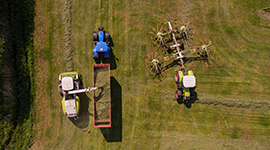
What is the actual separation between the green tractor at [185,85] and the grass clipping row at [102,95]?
5341mm

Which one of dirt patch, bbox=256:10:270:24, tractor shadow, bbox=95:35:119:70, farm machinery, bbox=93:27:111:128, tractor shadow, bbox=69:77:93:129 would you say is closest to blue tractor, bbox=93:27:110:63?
farm machinery, bbox=93:27:111:128

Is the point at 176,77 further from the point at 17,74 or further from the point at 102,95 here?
the point at 17,74

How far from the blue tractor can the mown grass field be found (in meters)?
0.76

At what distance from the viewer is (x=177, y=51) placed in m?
11.2

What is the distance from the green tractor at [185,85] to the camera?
1002cm

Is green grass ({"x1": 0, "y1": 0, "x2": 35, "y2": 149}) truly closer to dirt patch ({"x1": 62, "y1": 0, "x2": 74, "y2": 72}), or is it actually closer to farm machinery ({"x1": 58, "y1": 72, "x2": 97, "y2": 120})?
dirt patch ({"x1": 62, "y1": 0, "x2": 74, "y2": 72})

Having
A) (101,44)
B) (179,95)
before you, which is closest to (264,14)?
(179,95)

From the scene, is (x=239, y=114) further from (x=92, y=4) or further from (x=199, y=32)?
(x=92, y=4)

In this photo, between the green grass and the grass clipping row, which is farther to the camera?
the green grass

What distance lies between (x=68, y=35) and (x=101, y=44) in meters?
3.14

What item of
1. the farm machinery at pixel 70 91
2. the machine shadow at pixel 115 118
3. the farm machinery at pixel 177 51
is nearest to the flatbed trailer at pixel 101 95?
the farm machinery at pixel 70 91

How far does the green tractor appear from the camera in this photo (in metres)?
10.0

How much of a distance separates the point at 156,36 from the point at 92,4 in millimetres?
5906

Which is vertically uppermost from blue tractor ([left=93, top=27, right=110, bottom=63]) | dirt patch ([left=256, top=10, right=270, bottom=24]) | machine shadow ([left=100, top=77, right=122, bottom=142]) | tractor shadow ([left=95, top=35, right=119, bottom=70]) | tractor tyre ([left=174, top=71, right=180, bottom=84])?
dirt patch ([left=256, top=10, right=270, bottom=24])
